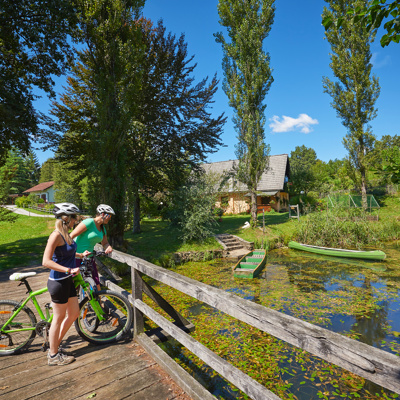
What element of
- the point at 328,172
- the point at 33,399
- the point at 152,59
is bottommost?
the point at 33,399

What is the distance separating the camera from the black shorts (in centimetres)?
316

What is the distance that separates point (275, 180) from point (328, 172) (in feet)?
67.6

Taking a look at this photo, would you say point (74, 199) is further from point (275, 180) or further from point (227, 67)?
point (275, 180)

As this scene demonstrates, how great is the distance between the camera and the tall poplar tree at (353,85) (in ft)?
76.6

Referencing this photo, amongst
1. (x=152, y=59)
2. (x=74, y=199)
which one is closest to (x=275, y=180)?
(x=152, y=59)

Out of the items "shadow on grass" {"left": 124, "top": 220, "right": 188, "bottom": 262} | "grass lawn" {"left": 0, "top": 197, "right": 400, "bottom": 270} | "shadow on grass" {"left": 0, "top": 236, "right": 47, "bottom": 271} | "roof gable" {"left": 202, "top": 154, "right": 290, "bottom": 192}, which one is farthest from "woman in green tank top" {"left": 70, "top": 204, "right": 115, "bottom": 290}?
"roof gable" {"left": 202, "top": 154, "right": 290, "bottom": 192}

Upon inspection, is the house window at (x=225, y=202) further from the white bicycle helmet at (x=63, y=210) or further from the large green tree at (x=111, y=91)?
the white bicycle helmet at (x=63, y=210)

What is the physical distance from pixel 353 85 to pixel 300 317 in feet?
83.8

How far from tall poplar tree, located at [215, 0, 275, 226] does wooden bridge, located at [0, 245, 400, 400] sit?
17.0 meters

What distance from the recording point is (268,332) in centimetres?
202

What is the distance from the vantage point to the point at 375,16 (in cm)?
297

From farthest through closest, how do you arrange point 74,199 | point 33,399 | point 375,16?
1. point 74,199
2. point 375,16
3. point 33,399

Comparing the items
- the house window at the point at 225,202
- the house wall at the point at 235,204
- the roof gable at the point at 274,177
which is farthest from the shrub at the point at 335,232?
the house window at the point at 225,202

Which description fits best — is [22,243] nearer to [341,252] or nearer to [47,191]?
[341,252]
